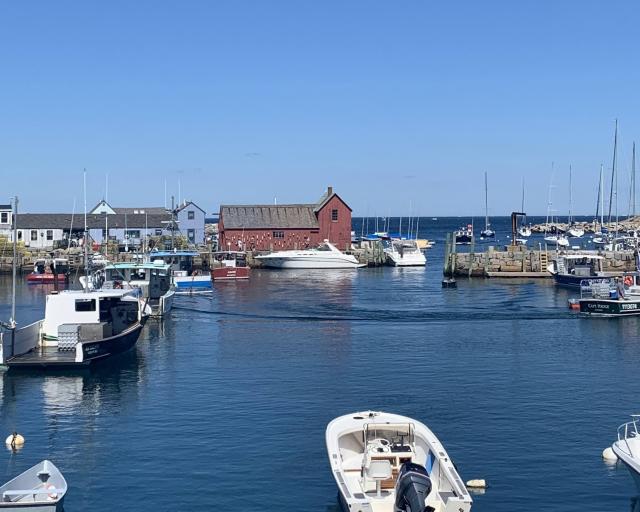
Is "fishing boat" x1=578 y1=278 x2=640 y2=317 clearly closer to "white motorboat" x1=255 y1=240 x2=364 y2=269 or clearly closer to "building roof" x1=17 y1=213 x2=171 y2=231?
"white motorboat" x1=255 y1=240 x2=364 y2=269

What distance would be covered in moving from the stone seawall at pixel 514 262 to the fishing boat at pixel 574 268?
6503 mm

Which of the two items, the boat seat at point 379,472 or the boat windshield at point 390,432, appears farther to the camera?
the boat windshield at point 390,432

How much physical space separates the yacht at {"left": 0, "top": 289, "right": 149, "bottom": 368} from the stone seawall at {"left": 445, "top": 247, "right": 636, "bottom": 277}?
170 feet

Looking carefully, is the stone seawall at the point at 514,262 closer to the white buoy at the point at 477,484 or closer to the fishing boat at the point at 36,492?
the white buoy at the point at 477,484

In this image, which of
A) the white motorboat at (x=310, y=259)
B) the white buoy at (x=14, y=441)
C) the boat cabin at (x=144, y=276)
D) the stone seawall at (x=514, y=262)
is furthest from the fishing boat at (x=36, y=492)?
the white motorboat at (x=310, y=259)

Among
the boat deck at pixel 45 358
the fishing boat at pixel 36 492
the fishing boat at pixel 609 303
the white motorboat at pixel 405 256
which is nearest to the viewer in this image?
the fishing boat at pixel 36 492

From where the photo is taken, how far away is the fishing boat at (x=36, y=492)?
20.8 m

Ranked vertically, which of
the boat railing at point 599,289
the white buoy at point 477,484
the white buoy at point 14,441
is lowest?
the white buoy at point 14,441

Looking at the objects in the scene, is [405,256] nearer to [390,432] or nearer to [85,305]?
[85,305]

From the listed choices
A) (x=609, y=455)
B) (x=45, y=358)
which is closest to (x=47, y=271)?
(x=45, y=358)

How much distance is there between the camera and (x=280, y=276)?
9338 cm

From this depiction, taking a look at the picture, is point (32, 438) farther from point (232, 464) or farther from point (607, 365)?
point (607, 365)

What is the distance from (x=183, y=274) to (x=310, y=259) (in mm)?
26012

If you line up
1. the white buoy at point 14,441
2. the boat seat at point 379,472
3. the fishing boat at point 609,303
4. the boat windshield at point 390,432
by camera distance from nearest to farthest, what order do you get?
the boat seat at point 379,472, the boat windshield at point 390,432, the white buoy at point 14,441, the fishing boat at point 609,303
